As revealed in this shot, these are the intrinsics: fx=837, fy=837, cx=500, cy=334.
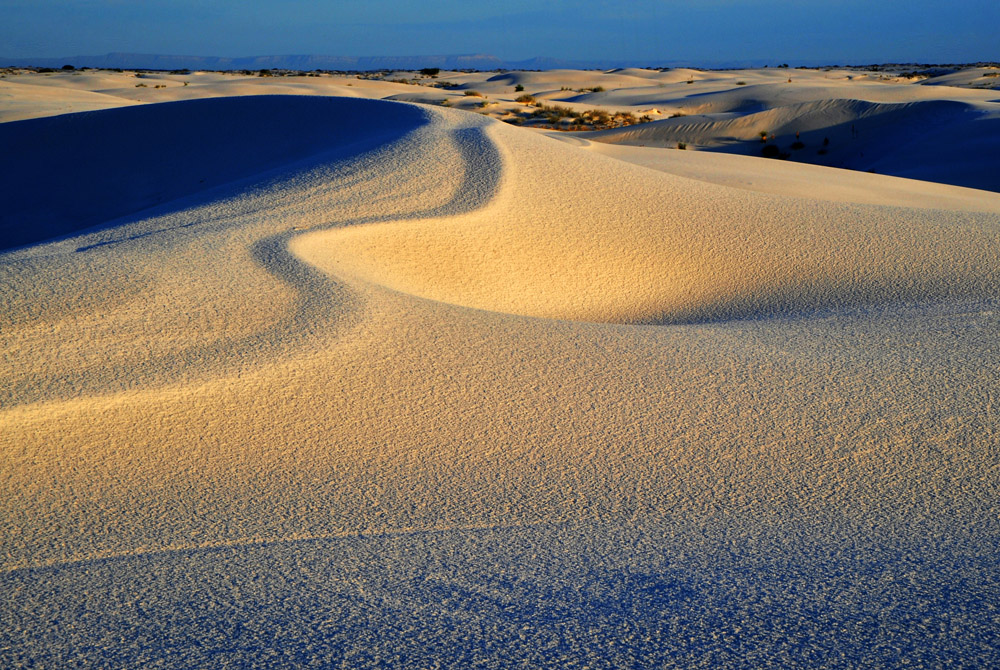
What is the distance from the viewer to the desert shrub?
13.6 metres

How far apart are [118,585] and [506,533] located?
35.2 inches

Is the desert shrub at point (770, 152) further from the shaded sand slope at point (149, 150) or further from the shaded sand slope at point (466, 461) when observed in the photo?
the shaded sand slope at point (466, 461)

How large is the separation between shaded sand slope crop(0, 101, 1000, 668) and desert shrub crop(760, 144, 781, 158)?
970 cm

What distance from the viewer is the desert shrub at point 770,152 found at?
13.6 meters

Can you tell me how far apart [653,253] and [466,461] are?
282cm

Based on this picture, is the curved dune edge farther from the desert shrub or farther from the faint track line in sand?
the desert shrub

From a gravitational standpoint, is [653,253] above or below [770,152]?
below

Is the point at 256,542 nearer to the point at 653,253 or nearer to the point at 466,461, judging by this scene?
the point at 466,461

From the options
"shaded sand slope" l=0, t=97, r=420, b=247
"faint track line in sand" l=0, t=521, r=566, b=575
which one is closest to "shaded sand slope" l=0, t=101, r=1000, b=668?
"faint track line in sand" l=0, t=521, r=566, b=575

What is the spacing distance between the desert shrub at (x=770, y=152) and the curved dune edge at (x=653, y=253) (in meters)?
8.04

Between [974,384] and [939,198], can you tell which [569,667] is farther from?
[939,198]

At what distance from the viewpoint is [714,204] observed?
5.77m

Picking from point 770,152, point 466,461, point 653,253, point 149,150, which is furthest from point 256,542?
point 770,152

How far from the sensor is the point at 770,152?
1368cm
